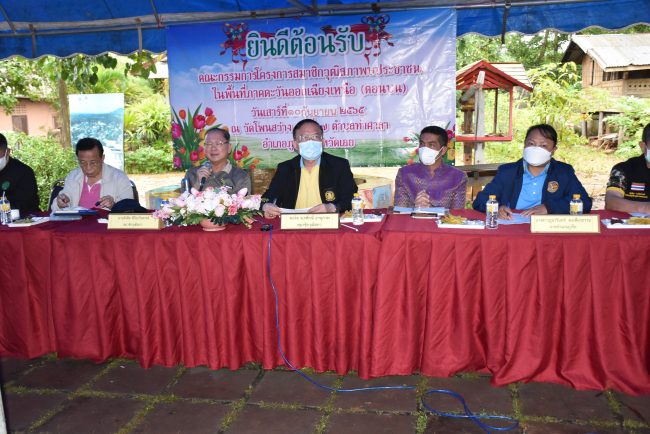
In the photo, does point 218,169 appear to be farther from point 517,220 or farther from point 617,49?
point 617,49

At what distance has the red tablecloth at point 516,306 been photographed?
2.36 metres

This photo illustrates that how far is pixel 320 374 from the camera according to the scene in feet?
8.92

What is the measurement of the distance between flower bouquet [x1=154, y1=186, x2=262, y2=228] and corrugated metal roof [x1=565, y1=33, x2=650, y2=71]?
13.3m

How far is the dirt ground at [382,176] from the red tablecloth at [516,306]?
4.74 m

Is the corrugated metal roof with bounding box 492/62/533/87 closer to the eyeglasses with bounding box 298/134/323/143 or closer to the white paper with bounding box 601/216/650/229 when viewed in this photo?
the eyeglasses with bounding box 298/134/323/143

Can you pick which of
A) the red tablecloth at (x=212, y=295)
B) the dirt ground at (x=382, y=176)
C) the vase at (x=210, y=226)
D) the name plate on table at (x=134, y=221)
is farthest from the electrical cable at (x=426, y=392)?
the dirt ground at (x=382, y=176)

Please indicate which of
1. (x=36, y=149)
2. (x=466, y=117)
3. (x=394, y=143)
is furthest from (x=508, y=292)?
(x=36, y=149)

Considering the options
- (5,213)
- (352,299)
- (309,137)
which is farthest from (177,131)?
(352,299)

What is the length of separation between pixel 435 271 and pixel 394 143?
2.24 meters

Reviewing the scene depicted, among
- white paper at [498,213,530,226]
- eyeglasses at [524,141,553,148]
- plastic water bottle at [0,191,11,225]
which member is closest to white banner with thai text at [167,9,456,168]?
eyeglasses at [524,141,553,148]

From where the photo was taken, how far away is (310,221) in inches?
104

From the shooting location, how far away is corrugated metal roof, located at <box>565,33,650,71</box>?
1306cm

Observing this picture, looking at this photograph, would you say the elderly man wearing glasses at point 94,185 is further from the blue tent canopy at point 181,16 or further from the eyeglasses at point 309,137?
the blue tent canopy at point 181,16

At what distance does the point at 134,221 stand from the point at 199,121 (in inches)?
86.3
